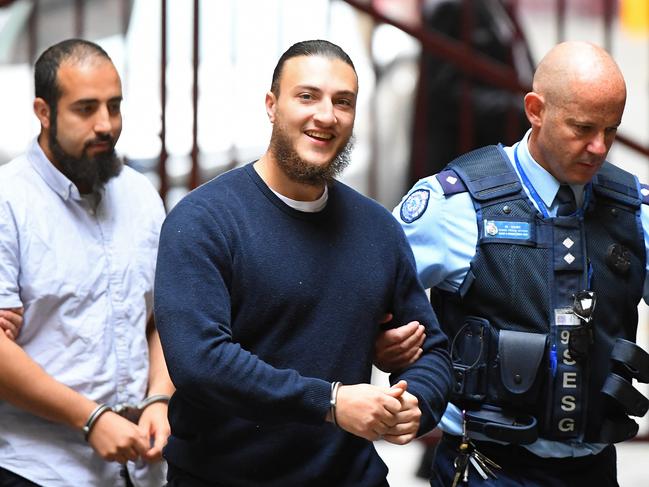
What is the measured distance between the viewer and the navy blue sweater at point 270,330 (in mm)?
2586

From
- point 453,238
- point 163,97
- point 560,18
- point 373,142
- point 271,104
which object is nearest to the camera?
point 271,104

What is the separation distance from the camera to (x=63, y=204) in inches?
126

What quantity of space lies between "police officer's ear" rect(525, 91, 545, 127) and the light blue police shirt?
11 cm

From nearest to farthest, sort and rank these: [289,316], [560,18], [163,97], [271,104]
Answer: [289,316] < [271,104] < [163,97] < [560,18]

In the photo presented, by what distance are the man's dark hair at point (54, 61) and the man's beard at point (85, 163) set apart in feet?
0.26

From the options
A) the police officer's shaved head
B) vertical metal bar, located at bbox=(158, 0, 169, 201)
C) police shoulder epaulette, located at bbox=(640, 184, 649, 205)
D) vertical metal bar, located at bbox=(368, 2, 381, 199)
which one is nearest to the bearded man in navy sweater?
the police officer's shaved head

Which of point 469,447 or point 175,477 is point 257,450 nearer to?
point 175,477

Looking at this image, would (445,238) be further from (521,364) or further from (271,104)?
(271,104)

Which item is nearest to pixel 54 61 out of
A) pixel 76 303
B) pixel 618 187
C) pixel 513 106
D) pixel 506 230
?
pixel 76 303

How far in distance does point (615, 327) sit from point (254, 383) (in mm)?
1047

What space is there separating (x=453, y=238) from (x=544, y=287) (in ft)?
0.82

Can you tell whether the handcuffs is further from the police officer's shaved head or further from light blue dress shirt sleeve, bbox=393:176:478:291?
the police officer's shaved head

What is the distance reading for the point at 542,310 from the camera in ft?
10.2

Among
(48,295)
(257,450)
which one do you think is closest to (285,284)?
(257,450)
